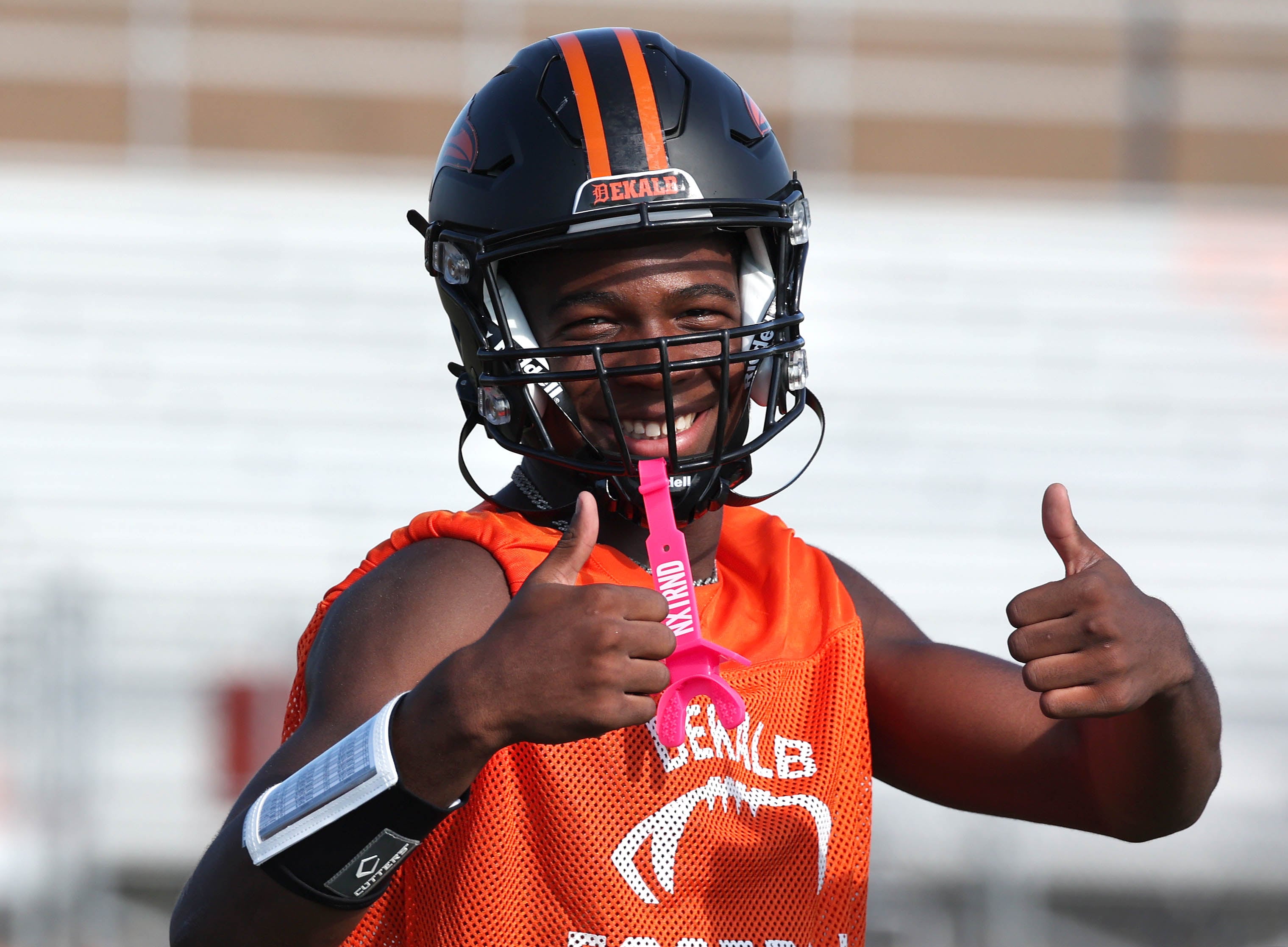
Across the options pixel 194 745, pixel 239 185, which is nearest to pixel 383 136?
pixel 239 185

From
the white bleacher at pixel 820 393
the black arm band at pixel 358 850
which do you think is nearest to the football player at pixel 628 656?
the black arm band at pixel 358 850

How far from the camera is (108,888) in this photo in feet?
21.6

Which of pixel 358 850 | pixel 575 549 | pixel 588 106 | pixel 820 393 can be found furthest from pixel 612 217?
pixel 820 393

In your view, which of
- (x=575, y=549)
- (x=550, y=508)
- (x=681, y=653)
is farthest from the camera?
(x=550, y=508)

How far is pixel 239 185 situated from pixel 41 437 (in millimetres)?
2127

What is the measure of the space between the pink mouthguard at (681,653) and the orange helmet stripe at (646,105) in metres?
0.58

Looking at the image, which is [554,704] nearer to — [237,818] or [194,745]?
[237,818]

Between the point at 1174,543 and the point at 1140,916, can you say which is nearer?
the point at 1140,916

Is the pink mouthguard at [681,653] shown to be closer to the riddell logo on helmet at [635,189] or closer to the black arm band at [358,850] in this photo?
the black arm band at [358,850]

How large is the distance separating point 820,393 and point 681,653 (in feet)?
25.7

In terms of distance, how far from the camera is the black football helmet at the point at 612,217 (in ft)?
7.54

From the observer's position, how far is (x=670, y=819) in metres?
2.18

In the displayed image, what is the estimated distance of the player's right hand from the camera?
1.81m

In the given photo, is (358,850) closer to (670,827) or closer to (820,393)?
(670,827)
